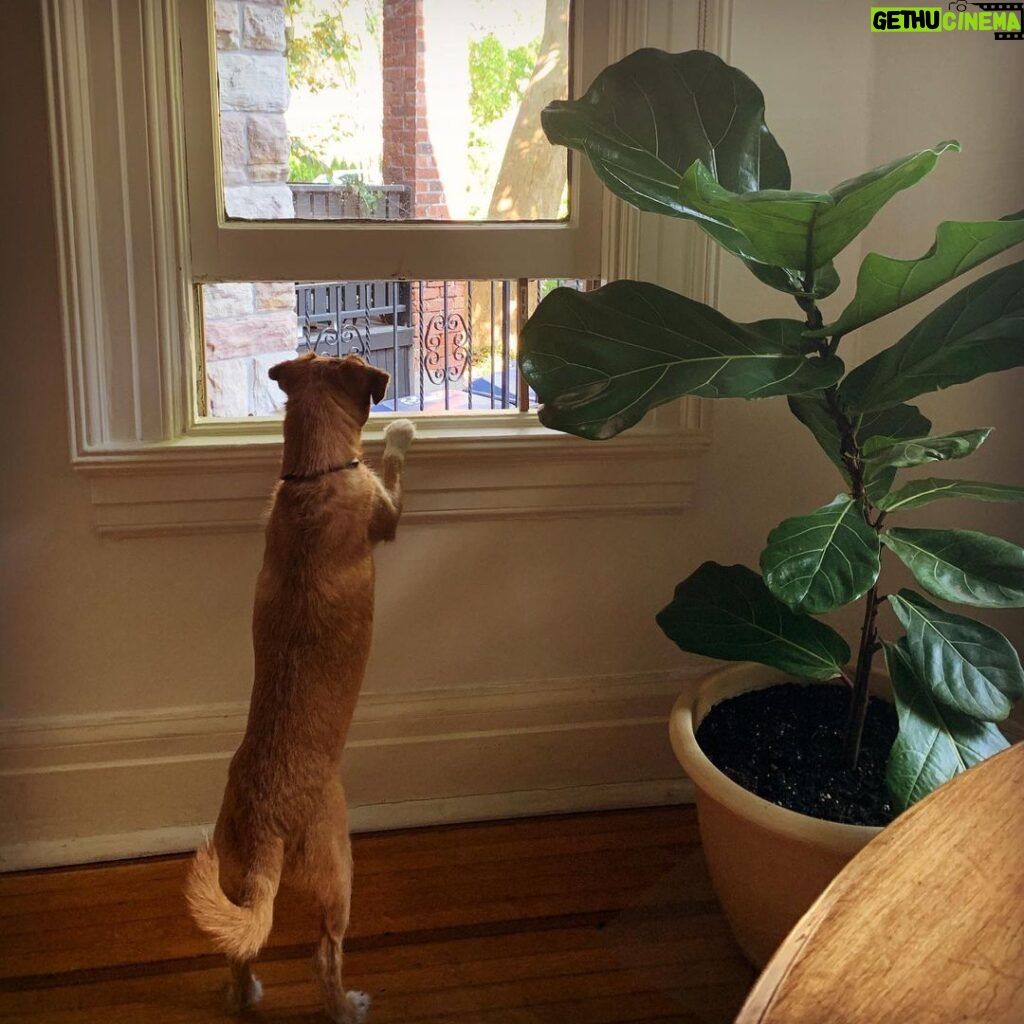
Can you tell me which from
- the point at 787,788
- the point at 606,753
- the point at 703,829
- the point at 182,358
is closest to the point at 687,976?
the point at 703,829

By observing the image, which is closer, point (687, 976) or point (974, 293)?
point (974, 293)

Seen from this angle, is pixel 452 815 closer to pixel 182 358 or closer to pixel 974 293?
pixel 182 358

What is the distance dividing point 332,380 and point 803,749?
82 cm

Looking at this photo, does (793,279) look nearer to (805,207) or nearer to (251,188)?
(805,207)

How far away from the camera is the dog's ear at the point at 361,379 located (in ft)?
4.29

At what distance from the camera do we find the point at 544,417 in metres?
1.26

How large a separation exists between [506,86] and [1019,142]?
0.84m

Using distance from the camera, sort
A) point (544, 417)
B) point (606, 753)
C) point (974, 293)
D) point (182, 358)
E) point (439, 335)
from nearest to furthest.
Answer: point (974, 293) → point (544, 417) → point (182, 358) → point (439, 335) → point (606, 753)

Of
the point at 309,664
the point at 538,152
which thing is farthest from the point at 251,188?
the point at 309,664

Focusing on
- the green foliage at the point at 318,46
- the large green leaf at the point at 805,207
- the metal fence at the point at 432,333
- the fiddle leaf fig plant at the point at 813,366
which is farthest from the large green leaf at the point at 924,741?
the green foliage at the point at 318,46

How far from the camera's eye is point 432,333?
5.59ft

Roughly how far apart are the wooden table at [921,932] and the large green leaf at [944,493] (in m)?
0.55

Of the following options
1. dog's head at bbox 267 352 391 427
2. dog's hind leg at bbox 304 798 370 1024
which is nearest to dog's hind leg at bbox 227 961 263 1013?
dog's hind leg at bbox 304 798 370 1024

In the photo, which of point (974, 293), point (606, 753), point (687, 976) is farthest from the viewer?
point (606, 753)
